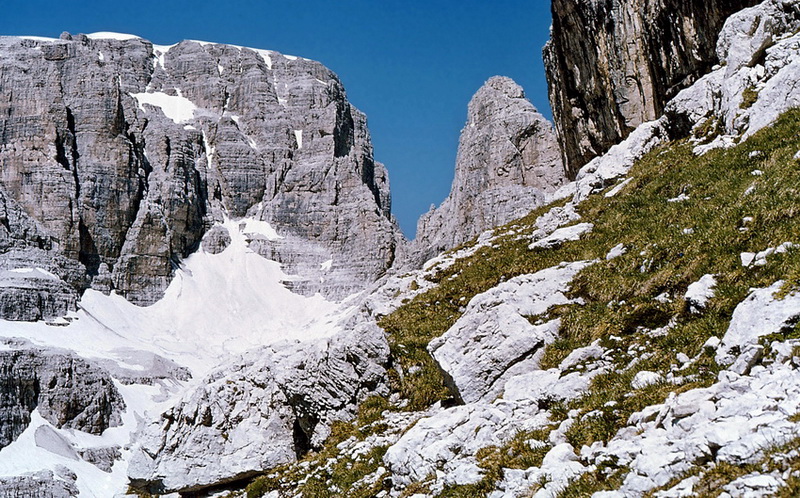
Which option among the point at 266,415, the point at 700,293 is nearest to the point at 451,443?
the point at 700,293

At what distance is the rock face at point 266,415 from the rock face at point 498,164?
75.5 m

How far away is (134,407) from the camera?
118875 mm

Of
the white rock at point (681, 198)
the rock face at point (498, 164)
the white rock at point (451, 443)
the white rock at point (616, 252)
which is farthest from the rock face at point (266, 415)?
the rock face at point (498, 164)

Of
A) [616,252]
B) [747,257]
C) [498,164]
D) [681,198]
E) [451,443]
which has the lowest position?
[451,443]

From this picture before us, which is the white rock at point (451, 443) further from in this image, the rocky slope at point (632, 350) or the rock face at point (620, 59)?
the rock face at point (620, 59)

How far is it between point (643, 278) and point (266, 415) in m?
9.95

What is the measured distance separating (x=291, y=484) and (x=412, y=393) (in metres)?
3.46

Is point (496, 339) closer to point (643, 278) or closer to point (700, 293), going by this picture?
point (643, 278)

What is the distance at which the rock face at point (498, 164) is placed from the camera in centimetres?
10062

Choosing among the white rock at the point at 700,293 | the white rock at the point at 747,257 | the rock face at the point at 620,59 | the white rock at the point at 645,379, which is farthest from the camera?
the rock face at the point at 620,59

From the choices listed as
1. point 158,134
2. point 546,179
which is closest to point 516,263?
point 546,179

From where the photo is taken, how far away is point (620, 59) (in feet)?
149

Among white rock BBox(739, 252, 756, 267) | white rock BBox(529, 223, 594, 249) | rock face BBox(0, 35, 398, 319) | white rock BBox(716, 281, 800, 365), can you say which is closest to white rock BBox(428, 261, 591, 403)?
white rock BBox(739, 252, 756, 267)

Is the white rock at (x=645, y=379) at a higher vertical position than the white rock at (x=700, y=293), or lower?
lower
